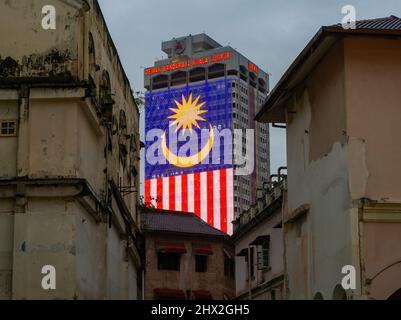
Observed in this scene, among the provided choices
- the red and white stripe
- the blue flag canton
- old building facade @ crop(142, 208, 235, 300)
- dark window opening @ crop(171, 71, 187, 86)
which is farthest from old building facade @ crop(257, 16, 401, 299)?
dark window opening @ crop(171, 71, 187, 86)

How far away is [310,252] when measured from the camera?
2328 cm

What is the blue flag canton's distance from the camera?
13600cm

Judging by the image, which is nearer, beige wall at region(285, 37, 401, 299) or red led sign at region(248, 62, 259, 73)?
beige wall at region(285, 37, 401, 299)

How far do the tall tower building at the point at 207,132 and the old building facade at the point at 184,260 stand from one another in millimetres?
76519

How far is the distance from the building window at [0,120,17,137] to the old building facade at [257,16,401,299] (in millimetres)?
7066

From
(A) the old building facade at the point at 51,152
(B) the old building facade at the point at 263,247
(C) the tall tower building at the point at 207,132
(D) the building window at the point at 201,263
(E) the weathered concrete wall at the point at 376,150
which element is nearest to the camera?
(E) the weathered concrete wall at the point at 376,150

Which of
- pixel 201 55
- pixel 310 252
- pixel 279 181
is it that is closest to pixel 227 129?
pixel 201 55

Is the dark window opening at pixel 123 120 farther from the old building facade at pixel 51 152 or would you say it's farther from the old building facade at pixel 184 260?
the old building facade at pixel 184 260

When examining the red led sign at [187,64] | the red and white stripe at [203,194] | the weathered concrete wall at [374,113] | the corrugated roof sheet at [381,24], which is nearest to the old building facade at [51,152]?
the weathered concrete wall at [374,113]

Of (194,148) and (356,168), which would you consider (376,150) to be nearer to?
(356,168)

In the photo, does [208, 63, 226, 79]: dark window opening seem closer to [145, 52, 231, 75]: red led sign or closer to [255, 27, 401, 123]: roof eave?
[145, 52, 231, 75]: red led sign

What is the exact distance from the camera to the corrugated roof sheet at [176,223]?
55.8 meters
